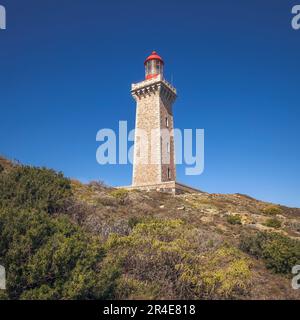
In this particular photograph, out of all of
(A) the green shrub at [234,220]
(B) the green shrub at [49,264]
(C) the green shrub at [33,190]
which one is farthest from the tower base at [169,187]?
(B) the green shrub at [49,264]

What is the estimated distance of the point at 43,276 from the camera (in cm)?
673

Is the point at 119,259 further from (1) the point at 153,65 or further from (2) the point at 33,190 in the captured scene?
(1) the point at 153,65

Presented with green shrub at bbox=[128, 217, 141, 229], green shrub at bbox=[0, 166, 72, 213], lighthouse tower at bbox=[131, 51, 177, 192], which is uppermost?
lighthouse tower at bbox=[131, 51, 177, 192]

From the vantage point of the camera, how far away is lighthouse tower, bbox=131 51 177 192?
31.5 meters

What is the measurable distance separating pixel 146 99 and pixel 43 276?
2903cm

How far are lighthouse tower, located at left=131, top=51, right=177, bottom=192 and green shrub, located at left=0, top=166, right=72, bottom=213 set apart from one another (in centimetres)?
1532

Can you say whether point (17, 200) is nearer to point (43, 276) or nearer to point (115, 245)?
point (115, 245)

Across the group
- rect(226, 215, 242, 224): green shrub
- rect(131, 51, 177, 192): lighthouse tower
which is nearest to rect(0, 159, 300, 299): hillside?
rect(226, 215, 242, 224): green shrub

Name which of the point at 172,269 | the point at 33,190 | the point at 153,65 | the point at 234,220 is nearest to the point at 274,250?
the point at 172,269

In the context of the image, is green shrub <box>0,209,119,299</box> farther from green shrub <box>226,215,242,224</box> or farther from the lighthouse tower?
the lighthouse tower

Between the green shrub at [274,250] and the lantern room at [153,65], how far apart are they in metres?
25.5

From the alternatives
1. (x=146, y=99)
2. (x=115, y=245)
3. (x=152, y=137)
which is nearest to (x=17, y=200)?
(x=115, y=245)

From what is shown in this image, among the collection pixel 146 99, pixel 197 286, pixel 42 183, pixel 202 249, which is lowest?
pixel 197 286
